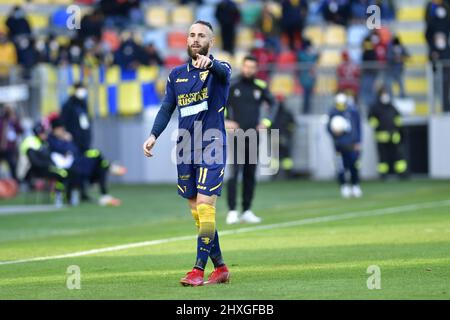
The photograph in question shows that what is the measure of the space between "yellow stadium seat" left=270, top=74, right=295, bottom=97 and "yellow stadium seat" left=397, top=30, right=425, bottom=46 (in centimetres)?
395

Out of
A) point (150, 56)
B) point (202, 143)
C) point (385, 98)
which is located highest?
point (150, 56)

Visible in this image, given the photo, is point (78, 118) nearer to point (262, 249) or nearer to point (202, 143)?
point (262, 249)

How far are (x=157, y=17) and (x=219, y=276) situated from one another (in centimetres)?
2451

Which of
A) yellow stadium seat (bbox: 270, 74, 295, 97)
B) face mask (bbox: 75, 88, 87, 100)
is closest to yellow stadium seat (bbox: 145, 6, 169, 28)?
yellow stadium seat (bbox: 270, 74, 295, 97)

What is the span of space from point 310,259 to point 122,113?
732 inches

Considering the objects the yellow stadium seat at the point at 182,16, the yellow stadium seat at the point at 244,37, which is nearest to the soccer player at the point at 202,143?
the yellow stadium seat at the point at 244,37

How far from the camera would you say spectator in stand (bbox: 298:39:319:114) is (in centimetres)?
3052

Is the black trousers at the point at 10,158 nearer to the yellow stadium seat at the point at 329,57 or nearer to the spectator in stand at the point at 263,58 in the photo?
the spectator in stand at the point at 263,58

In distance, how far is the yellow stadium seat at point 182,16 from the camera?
1362 inches

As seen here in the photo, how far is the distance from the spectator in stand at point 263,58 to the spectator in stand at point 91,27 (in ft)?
12.8

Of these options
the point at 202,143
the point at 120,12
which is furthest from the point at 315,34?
the point at 202,143

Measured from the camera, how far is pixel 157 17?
3459cm

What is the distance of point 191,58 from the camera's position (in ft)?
34.6
